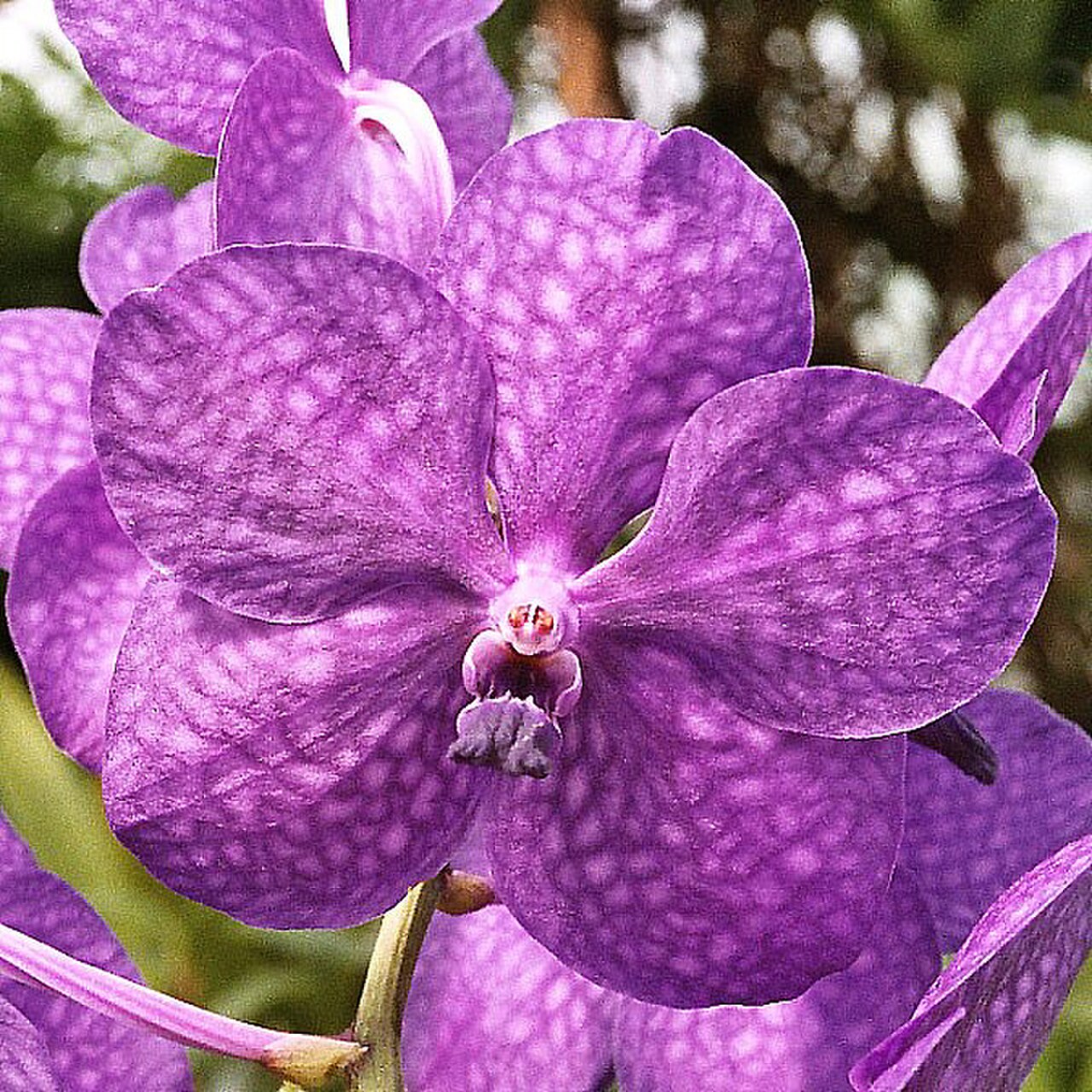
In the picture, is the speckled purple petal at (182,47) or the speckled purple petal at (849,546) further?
the speckled purple petal at (182,47)

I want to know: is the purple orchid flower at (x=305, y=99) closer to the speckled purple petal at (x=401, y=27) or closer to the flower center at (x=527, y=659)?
the speckled purple petal at (x=401, y=27)

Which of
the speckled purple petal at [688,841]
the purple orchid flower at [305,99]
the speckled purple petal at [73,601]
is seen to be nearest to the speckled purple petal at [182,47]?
the purple orchid flower at [305,99]

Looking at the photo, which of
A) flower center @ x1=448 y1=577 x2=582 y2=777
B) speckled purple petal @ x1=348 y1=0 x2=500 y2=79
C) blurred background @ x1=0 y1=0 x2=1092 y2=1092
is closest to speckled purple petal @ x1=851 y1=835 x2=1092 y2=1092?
flower center @ x1=448 y1=577 x2=582 y2=777

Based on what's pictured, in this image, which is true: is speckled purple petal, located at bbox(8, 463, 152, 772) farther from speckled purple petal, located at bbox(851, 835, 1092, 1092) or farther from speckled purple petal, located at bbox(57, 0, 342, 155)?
speckled purple petal, located at bbox(851, 835, 1092, 1092)

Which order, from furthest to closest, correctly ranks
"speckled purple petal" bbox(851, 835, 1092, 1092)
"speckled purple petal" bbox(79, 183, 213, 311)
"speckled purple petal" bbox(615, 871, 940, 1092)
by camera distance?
"speckled purple petal" bbox(79, 183, 213, 311), "speckled purple petal" bbox(615, 871, 940, 1092), "speckled purple petal" bbox(851, 835, 1092, 1092)

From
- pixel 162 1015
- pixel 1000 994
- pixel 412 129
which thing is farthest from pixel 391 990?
pixel 412 129

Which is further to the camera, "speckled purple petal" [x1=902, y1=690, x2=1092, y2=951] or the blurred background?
the blurred background
